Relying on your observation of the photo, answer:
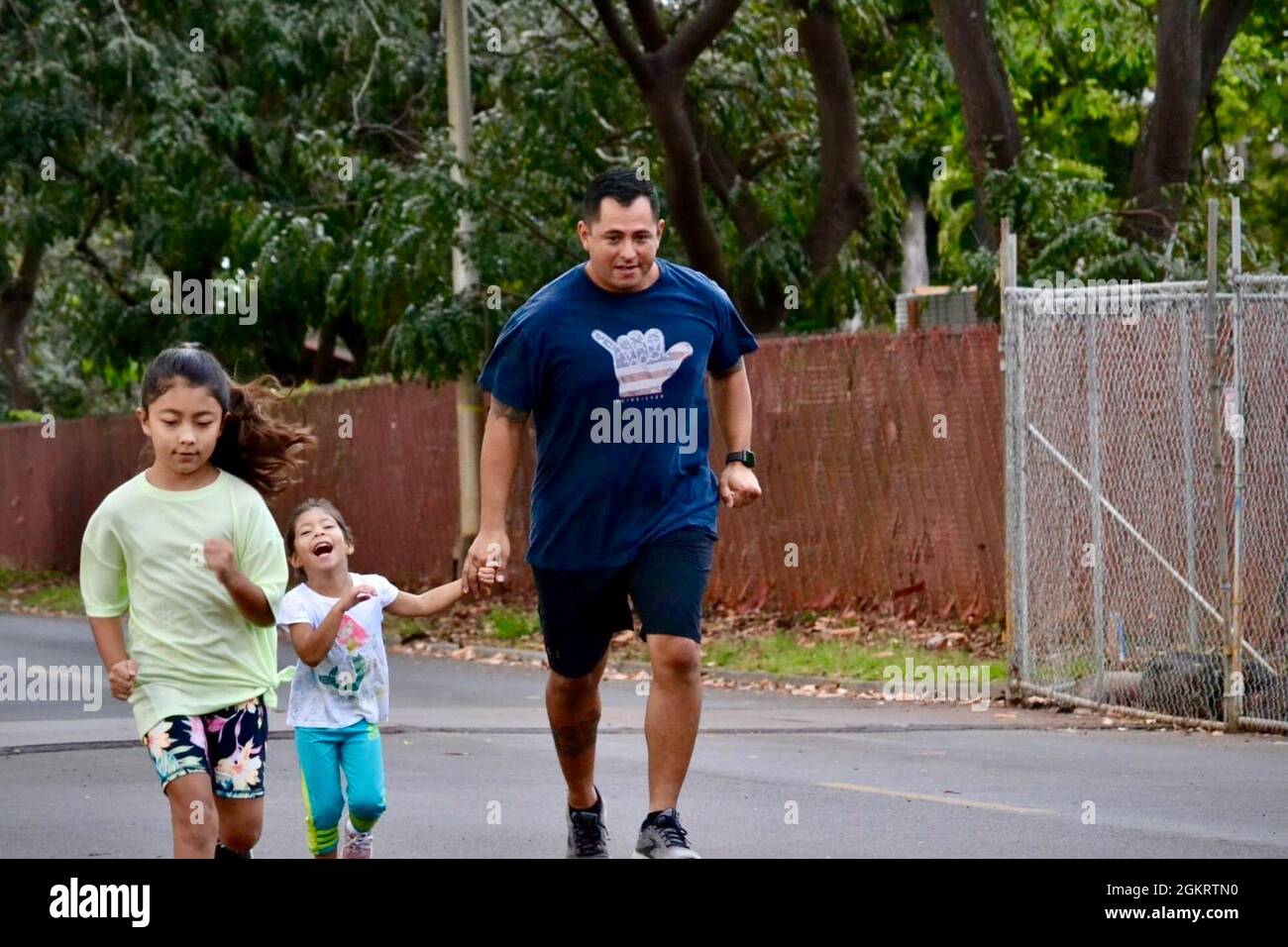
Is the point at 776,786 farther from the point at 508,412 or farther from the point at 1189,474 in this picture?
the point at 1189,474

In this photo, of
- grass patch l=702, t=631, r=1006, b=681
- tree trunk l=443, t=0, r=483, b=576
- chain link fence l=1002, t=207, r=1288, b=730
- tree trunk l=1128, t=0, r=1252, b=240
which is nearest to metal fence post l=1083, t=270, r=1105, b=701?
chain link fence l=1002, t=207, r=1288, b=730

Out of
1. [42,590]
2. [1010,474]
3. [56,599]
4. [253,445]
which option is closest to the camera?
[253,445]

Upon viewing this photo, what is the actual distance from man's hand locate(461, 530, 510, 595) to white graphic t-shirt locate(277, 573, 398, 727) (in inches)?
10.6

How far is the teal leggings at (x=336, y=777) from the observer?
692cm

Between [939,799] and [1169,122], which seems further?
[1169,122]

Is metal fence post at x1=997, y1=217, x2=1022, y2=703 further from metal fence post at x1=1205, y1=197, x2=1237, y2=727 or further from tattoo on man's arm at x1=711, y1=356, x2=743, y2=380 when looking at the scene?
tattoo on man's arm at x1=711, y1=356, x2=743, y2=380

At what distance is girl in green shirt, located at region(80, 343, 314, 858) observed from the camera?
6.00 m

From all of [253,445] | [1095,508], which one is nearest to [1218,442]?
[1095,508]

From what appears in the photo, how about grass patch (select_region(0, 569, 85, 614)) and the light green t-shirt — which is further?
grass patch (select_region(0, 569, 85, 614))

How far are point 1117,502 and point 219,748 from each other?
7.87 m

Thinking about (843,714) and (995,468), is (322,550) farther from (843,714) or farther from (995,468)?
(995,468)

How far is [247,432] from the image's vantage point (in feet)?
20.8

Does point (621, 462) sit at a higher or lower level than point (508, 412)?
lower

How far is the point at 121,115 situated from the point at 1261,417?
63.9 ft
